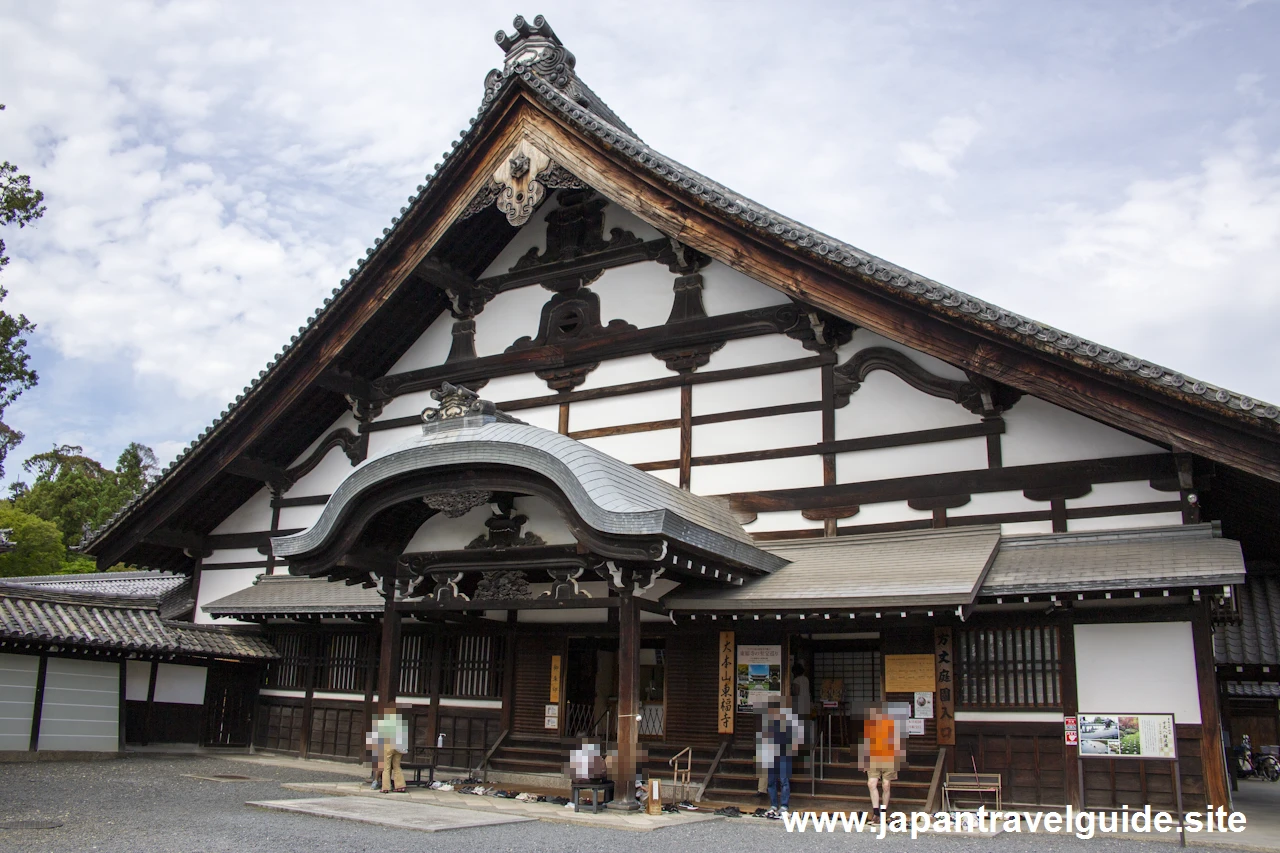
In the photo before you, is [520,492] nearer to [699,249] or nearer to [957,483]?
[699,249]

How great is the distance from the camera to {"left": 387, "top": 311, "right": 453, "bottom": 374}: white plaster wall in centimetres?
1585

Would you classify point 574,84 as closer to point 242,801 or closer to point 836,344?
point 836,344

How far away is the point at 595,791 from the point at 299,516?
28.6 feet

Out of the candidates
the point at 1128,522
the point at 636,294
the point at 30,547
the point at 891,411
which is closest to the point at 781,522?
the point at 891,411

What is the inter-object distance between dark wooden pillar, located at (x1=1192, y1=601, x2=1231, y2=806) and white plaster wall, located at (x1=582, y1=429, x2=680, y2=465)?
6.27 m

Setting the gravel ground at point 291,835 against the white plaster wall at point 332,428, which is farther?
the white plaster wall at point 332,428

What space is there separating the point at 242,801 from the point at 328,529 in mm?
2967

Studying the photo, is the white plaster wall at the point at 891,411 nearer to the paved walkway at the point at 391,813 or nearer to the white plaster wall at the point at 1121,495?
the white plaster wall at the point at 1121,495

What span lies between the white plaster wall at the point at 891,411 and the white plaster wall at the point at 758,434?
378mm

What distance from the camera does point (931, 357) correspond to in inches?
461

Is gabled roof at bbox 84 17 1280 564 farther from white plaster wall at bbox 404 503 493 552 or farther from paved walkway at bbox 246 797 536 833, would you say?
paved walkway at bbox 246 797 536 833

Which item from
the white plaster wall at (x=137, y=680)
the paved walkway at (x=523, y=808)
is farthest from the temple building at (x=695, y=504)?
the white plaster wall at (x=137, y=680)

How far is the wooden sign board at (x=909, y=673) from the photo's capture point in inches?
423

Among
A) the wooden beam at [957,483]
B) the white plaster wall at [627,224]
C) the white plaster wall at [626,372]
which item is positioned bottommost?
the wooden beam at [957,483]
